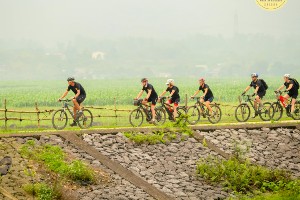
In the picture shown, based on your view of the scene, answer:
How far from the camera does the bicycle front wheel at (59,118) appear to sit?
1864cm

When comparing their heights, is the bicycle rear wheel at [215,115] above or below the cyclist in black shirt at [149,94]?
below

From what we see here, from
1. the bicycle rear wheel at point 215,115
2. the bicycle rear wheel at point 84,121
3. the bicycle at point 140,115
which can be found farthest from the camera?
the bicycle rear wheel at point 215,115

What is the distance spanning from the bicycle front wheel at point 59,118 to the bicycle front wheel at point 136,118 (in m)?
2.82

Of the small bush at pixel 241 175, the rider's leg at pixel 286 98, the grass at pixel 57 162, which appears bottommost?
the small bush at pixel 241 175

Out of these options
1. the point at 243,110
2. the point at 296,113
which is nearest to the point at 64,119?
the point at 243,110

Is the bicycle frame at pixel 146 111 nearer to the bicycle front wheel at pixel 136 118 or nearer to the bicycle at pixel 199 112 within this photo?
the bicycle front wheel at pixel 136 118

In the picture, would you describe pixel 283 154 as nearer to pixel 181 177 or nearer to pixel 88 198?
pixel 181 177

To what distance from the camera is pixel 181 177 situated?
16.6 m

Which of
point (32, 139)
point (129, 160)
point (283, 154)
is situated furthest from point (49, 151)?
point (283, 154)

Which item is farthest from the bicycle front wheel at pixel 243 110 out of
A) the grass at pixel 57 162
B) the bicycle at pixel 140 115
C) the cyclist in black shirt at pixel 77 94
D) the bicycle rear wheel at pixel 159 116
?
the grass at pixel 57 162

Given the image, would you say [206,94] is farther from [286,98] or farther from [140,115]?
Result: [286,98]

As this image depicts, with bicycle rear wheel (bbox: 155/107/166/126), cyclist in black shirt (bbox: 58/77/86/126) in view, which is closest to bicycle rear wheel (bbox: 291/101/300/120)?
bicycle rear wheel (bbox: 155/107/166/126)

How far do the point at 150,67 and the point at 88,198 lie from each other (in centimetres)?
18387

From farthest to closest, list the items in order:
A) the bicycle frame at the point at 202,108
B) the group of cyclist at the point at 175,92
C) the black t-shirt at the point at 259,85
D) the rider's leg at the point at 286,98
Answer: the rider's leg at the point at 286,98 → the bicycle frame at the point at 202,108 → the black t-shirt at the point at 259,85 → the group of cyclist at the point at 175,92
